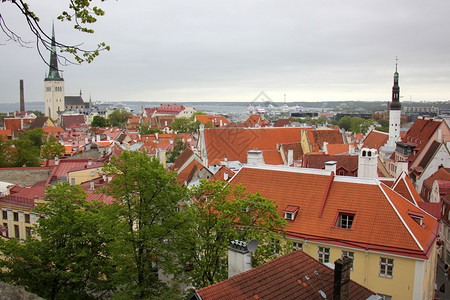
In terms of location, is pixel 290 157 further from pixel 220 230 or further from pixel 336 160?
pixel 220 230

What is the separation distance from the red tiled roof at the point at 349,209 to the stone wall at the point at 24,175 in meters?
30.0

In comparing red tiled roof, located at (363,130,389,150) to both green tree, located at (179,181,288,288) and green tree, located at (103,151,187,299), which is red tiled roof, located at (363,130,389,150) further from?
green tree, located at (103,151,187,299)

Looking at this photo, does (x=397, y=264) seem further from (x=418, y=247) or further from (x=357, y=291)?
(x=357, y=291)

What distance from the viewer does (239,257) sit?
1523 cm

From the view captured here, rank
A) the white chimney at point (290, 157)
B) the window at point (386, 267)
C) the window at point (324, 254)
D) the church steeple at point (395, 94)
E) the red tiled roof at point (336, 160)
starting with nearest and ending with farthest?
the window at point (386, 267) → the window at point (324, 254) → the red tiled roof at point (336, 160) → the white chimney at point (290, 157) → the church steeple at point (395, 94)

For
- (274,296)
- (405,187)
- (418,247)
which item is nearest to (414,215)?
(418,247)

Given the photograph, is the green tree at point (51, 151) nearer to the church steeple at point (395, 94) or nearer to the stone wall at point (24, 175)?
the stone wall at point (24, 175)

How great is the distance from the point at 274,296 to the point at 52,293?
40.8ft

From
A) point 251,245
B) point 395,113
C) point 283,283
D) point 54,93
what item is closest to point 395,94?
point 395,113

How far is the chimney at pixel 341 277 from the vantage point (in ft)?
42.7

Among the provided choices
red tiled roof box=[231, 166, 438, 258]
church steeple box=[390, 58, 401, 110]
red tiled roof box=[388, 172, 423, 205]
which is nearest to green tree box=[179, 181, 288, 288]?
red tiled roof box=[231, 166, 438, 258]

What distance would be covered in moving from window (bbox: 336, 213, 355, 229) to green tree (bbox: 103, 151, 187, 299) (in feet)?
29.2

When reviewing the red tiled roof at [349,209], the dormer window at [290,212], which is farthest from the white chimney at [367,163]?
the dormer window at [290,212]

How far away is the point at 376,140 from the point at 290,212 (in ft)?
168
